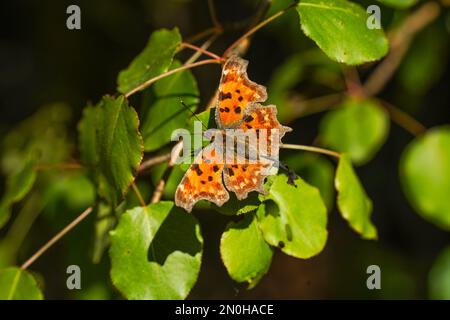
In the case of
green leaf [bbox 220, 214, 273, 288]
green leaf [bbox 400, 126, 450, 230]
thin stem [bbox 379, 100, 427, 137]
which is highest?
thin stem [bbox 379, 100, 427, 137]

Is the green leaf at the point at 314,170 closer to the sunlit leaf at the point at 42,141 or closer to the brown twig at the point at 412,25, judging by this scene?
the brown twig at the point at 412,25

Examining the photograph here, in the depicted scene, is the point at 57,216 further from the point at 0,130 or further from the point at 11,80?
the point at 11,80

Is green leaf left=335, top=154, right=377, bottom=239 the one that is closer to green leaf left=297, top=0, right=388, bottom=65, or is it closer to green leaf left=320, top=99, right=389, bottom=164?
green leaf left=297, top=0, right=388, bottom=65

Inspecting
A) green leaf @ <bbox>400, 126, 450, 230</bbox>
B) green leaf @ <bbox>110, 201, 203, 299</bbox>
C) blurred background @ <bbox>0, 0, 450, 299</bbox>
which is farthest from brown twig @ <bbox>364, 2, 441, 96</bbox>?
green leaf @ <bbox>110, 201, 203, 299</bbox>

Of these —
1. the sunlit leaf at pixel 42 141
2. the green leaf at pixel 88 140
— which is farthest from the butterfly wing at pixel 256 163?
the sunlit leaf at pixel 42 141

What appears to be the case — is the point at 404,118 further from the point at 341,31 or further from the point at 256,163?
the point at 256,163

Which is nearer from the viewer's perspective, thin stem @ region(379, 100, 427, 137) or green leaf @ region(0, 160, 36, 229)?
green leaf @ region(0, 160, 36, 229)
